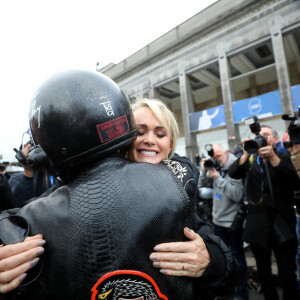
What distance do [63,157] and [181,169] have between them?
0.53 meters

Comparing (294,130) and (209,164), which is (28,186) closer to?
(209,164)

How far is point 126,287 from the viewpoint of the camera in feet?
2.27

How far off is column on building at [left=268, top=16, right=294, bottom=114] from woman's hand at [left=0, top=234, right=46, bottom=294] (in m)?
12.6

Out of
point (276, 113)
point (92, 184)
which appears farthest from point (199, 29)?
point (92, 184)

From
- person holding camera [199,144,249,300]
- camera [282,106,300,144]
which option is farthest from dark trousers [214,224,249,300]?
camera [282,106,300,144]

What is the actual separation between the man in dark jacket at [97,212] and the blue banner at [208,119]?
1389 centimetres

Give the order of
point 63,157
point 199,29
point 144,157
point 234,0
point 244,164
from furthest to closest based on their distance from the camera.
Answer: point 199,29, point 234,0, point 244,164, point 144,157, point 63,157

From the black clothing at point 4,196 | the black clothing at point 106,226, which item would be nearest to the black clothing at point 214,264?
the black clothing at point 106,226

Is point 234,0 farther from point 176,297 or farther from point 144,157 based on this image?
point 176,297

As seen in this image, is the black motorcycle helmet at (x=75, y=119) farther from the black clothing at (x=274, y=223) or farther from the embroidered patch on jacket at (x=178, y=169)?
the black clothing at (x=274, y=223)

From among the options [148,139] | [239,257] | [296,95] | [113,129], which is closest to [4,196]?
[148,139]

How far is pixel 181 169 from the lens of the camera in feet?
3.47

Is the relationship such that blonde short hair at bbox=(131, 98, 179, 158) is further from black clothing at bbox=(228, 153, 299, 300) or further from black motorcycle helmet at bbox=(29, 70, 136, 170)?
black clothing at bbox=(228, 153, 299, 300)

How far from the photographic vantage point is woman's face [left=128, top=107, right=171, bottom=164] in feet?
4.86
